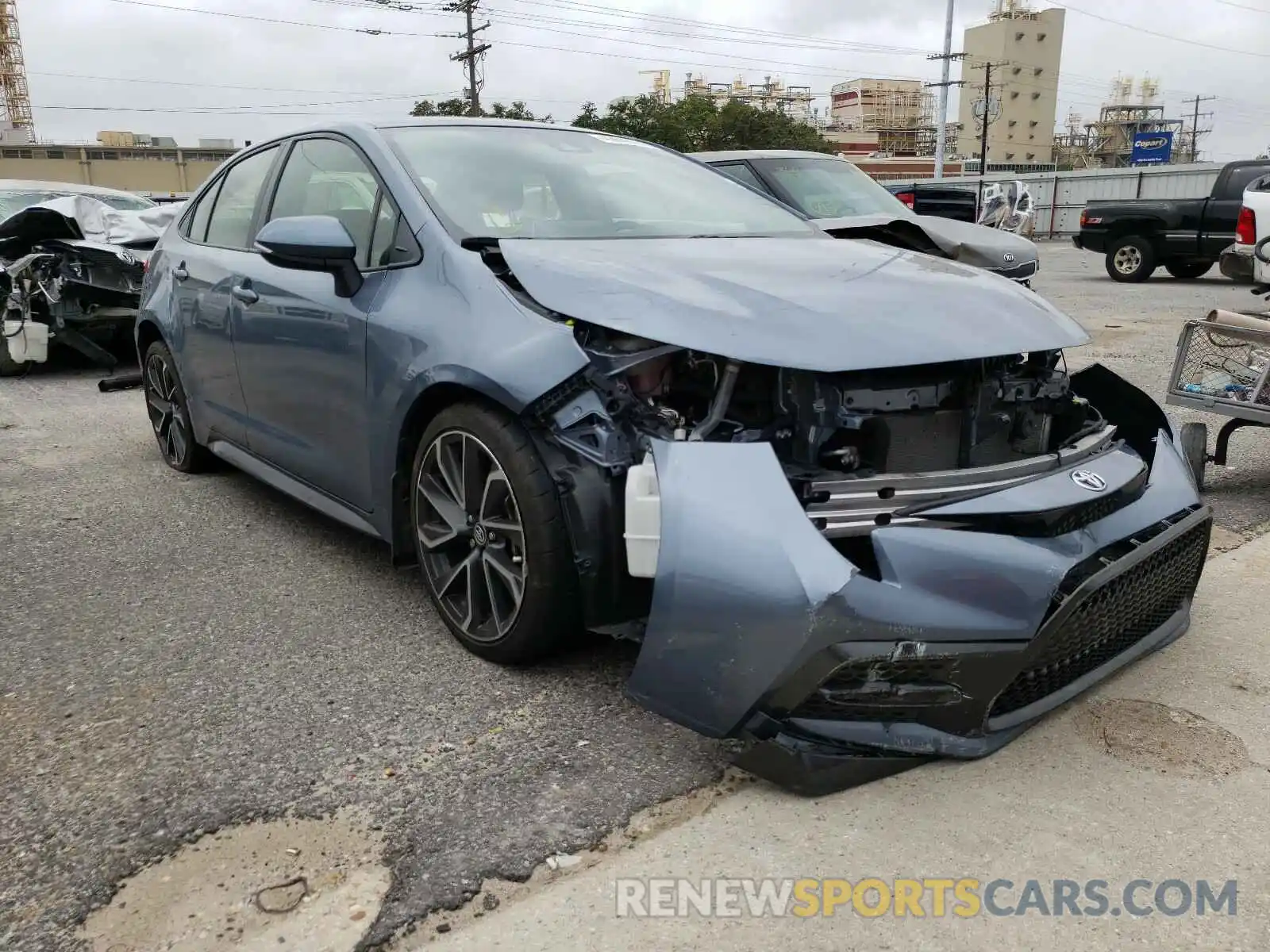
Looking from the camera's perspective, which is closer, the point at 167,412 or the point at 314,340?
the point at 314,340

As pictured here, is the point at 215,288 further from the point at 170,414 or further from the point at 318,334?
the point at 170,414

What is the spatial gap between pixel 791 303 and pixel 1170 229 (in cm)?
1452

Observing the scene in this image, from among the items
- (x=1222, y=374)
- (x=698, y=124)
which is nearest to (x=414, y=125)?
(x=1222, y=374)

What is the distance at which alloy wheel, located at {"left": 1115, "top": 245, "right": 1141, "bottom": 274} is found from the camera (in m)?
15.1

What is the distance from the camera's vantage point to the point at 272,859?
2104 millimetres

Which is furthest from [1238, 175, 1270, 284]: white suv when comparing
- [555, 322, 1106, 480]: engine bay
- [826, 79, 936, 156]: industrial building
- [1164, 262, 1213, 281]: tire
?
[826, 79, 936, 156]: industrial building

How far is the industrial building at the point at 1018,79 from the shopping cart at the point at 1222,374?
105 m

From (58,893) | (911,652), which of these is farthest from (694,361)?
(58,893)

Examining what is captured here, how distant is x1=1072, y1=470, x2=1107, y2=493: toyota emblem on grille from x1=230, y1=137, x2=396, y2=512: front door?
2.06 meters

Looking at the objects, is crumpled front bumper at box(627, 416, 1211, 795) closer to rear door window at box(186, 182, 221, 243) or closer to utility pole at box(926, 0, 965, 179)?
rear door window at box(186, 182, 221, 243)

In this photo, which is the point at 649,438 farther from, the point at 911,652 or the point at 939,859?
the point at 939,859

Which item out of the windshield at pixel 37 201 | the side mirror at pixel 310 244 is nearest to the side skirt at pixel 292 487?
the side mirror at pixel 310 244

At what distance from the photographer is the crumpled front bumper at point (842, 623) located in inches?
82.0

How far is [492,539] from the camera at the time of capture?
281 cm
